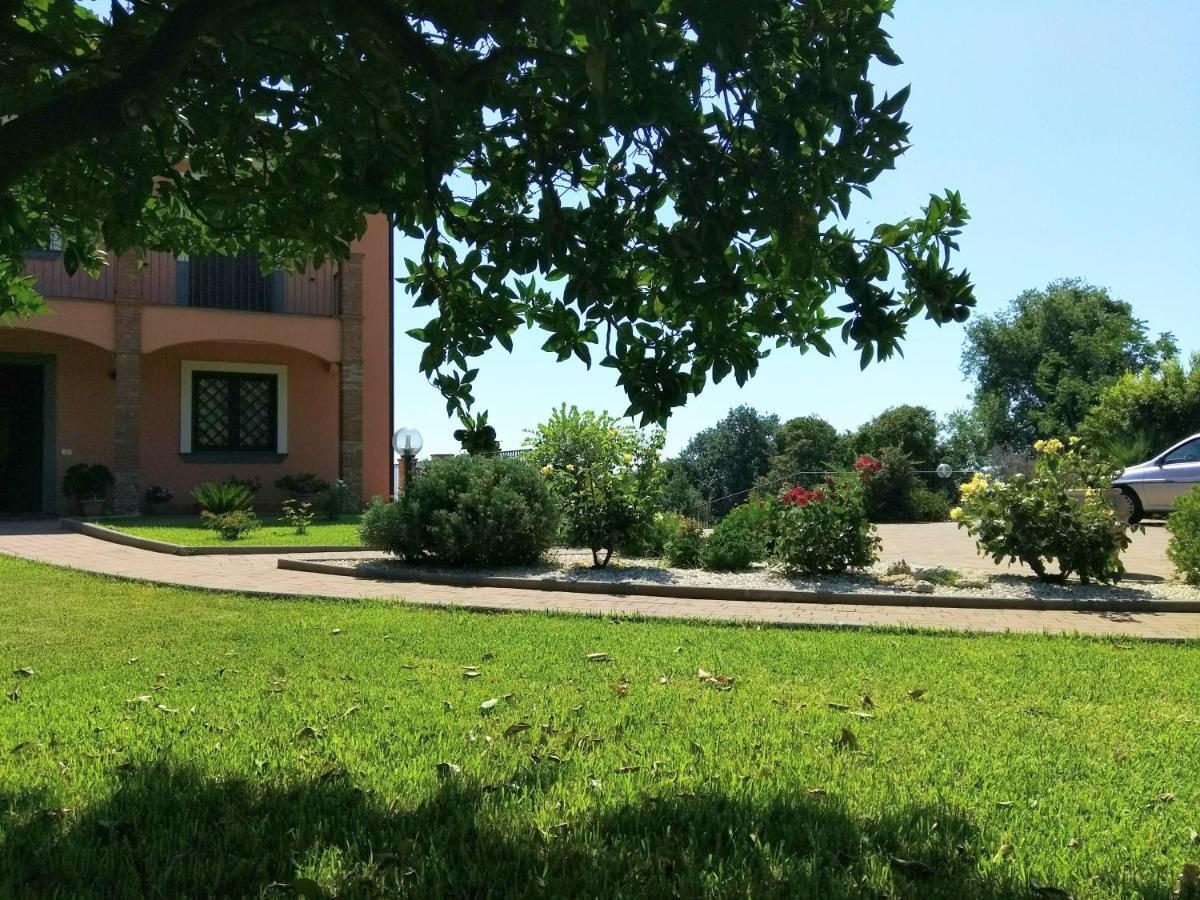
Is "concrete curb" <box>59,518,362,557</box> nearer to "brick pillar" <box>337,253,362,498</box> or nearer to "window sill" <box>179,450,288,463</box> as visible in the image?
"window sill" <box>179,450,288,463</box>

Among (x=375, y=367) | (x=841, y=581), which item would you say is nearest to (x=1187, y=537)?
(x=841, y=581)

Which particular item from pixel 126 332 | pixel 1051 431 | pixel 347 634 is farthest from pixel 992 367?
pixel 347 634

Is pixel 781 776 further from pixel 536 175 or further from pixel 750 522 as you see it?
pixel 750 522

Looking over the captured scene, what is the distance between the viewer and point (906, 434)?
31516mm

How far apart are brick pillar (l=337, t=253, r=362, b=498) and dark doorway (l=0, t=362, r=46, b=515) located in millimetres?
5902

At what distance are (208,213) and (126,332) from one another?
649 inches

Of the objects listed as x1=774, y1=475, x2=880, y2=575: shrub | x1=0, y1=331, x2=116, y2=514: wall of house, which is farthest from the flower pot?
x1=774, y1=475, x2=880, y2=575: shrub

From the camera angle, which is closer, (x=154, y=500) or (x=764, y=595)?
(x=764, y=595)

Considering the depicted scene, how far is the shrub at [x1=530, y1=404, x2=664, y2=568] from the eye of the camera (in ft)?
37.2

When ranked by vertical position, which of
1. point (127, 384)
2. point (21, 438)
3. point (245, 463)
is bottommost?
point (245, 463)

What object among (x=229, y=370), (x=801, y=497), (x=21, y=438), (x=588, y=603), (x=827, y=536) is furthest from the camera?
(x=229, y=370)

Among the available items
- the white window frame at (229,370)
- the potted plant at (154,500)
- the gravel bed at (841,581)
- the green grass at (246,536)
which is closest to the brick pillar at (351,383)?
the white window frame at (229,370)

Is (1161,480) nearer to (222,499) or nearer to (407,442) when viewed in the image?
(407,442)

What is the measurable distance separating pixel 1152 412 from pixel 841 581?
2127 cm
